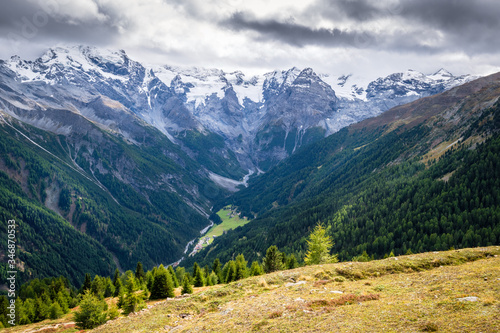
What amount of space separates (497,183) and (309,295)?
131460 millimetres

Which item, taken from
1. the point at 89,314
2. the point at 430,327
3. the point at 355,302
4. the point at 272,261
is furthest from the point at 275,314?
the point at 272,261

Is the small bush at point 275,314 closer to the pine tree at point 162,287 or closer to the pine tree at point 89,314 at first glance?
the pine tree at point 89,314

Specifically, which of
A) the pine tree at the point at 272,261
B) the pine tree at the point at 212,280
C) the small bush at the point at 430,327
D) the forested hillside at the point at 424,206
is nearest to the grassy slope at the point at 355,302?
the small bush at the point at 430,327

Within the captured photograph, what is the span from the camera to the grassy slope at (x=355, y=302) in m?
18.8

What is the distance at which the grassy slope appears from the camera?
740 inches

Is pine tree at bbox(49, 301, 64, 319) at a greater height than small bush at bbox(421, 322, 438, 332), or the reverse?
small bush at bbox(421, 322, 438, 332)

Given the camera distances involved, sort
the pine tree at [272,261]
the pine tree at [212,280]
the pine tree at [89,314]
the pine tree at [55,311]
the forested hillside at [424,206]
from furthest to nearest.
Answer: the forested hillside at [424,206] → the pine tree at [212,280] → the pine tree at [272,261] → the pine tree at [55,311] → the pine tree at [89,314]

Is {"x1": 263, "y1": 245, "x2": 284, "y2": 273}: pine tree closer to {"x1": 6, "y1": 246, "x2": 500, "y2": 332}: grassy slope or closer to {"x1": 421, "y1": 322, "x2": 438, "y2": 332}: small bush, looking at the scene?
{"x1": 6, "y1": 246, "x2": 500, "y2": 332}: grassy slope

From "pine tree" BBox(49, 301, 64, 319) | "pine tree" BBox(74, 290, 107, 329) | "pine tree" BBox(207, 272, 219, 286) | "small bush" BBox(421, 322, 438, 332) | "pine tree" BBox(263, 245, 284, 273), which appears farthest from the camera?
"pine tree" BBox(207, 272, 219, 286)

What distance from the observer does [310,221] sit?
582ft

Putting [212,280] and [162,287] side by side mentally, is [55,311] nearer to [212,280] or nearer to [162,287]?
[162,287]

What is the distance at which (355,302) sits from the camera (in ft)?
80.8

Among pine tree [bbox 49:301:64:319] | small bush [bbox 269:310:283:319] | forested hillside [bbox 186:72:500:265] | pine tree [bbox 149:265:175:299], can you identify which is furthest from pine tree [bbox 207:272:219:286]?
forested hillside [bbox 186:72:500:265]

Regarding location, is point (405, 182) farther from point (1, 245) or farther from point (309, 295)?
point (1, 245)
